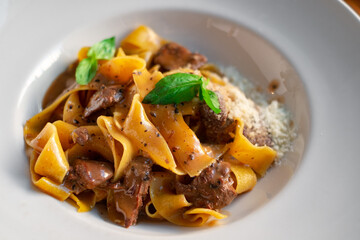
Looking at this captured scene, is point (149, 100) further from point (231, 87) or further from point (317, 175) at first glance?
point (317, 175)

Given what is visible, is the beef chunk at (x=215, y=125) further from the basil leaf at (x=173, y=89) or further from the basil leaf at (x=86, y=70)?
the basil leaf at (x=86, y=70)

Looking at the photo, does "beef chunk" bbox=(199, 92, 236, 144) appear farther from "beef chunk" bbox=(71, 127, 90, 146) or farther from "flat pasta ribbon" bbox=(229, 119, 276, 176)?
"beef chunk" bbox=(71, 127, 90, 146)

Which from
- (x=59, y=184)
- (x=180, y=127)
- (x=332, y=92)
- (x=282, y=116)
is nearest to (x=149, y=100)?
(x=180, y=127)

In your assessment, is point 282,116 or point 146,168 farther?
point 282,116

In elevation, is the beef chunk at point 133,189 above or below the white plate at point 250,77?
below

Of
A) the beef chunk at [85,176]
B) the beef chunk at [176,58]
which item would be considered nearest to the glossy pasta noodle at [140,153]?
the beef chunk at [85,176]

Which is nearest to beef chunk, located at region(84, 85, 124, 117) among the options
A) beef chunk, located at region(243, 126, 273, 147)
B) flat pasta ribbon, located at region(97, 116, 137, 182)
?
flat pasta ribbon, located at region(97, 116, 137, 182)
